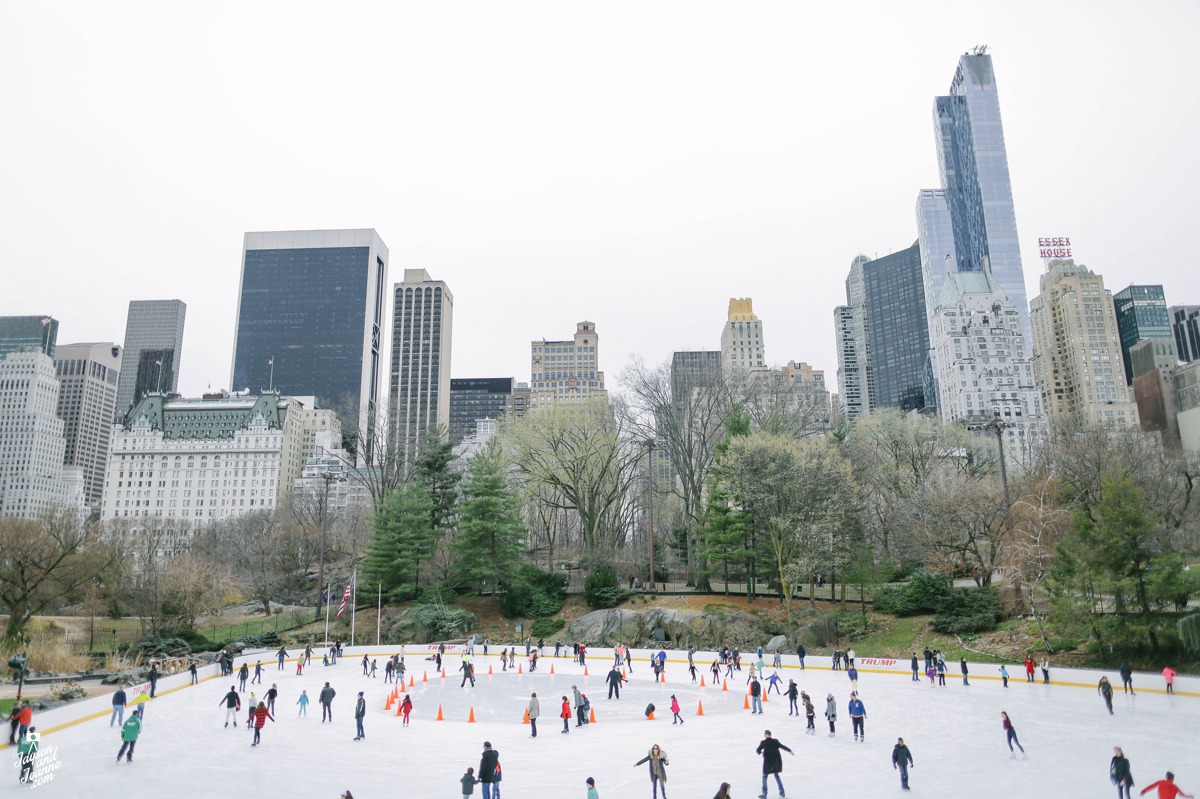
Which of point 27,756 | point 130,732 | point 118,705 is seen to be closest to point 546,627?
point 118,705

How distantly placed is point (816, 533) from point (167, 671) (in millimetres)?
34045

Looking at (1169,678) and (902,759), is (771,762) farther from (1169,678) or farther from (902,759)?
(1169,678)

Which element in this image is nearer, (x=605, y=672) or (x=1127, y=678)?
(x=1127, y=678)

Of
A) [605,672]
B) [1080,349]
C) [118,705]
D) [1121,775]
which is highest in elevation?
[1080,349]

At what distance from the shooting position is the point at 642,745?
19.7 m

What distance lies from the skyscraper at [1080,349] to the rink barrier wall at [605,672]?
17060 centimetres

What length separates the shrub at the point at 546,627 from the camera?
159ft

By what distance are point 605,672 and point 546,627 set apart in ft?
46.0

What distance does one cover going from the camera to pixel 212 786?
15.8m

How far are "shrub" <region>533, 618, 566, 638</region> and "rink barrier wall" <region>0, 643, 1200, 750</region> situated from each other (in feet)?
6.43

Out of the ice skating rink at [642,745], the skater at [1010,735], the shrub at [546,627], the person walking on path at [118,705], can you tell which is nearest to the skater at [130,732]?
the ice skating rink at [642,745]

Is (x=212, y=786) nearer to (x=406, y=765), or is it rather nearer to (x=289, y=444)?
(x=406, y=765)

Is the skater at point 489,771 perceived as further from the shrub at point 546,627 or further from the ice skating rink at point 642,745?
the shrub at point 546,627

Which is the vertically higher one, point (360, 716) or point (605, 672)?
point (360, 716)
